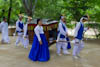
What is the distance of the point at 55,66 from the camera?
5.97 meters

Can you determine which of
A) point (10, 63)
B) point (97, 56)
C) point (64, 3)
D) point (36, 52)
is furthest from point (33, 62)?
point (64, 3)

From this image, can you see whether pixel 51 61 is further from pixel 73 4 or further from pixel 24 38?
pixel 73 4

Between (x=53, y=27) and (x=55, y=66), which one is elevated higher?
(x=53, y=27)

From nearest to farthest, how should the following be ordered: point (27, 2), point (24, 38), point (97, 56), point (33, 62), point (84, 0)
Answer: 1. point (33, 62)
2. point (97, 56)
3. point (24, 38)
4. point (84, 0)
5. point (27, 2)

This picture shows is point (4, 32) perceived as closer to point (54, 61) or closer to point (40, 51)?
point (40, 51)

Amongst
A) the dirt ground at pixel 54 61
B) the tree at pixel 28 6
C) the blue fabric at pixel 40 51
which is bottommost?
the dirt ground at pixel 54 61

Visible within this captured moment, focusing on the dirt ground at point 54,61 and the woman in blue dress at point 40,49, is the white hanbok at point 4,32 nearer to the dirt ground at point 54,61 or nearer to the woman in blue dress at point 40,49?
the dirt ground at point 54,61

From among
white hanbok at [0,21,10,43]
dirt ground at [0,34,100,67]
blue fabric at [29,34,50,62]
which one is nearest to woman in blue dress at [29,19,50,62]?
blue fabric at [29,34,50,62]

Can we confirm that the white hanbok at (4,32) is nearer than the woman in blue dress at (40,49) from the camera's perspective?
No

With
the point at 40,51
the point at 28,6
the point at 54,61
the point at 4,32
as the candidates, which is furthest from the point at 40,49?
Result: the point at 28,6

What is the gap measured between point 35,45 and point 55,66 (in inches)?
47.5

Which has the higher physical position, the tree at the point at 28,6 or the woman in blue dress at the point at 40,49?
the tree at the point at 28,6

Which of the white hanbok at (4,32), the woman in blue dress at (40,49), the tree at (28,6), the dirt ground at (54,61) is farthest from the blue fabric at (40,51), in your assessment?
the tree at (28,6)

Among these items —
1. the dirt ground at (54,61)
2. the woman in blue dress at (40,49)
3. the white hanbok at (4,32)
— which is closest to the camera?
the dirt ground at (54,61)
